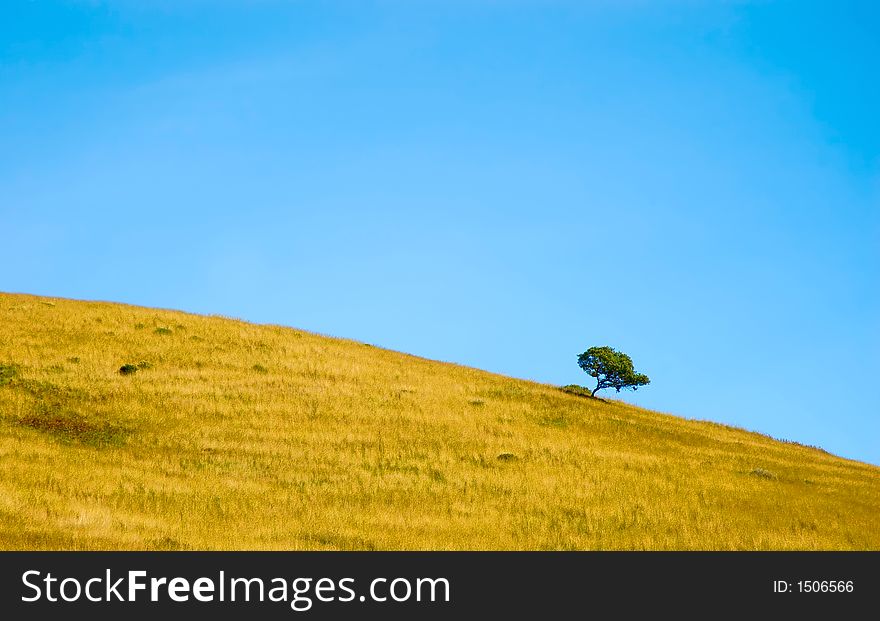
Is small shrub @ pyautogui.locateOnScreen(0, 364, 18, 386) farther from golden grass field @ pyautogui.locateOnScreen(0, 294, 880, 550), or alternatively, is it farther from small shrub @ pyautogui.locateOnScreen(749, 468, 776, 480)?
small shrub @ pyautogui.locateOnScreen(749, 468, 776, 480)

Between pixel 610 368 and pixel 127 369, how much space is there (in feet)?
84.0

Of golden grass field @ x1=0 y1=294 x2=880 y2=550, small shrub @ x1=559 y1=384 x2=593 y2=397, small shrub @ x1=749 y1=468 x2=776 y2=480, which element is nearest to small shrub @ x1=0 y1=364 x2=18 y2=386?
golden grass field @ x1=0 y1=294 x2=880 y2=550

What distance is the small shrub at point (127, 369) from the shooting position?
139 feet

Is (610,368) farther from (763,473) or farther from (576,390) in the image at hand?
(763,473)

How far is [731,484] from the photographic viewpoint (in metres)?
33.7

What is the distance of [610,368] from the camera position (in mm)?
49344

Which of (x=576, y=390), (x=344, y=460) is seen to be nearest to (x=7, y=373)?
(x=344, y=460)

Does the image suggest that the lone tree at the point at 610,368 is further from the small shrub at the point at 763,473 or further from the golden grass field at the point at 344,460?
the small shrub at the point at 763,473
